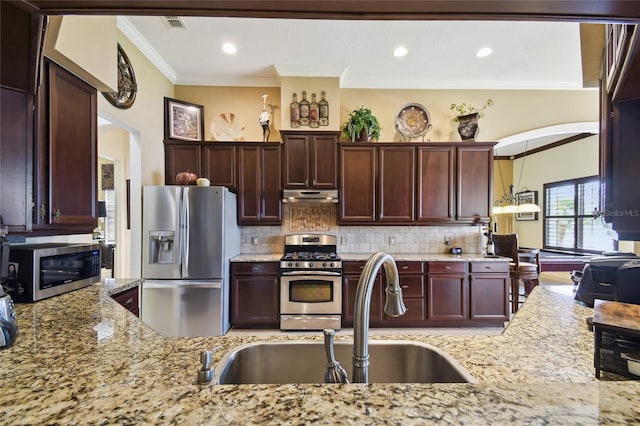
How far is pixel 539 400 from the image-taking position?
0.54 metres

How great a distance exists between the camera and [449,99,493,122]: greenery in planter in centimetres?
407

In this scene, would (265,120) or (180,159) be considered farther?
(265,120)

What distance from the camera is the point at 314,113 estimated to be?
12.7 ft

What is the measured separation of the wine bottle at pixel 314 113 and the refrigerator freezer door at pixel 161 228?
1.89 m

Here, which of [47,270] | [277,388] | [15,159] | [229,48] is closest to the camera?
[277,388]

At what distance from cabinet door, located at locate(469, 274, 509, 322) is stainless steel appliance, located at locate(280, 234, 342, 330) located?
168cm

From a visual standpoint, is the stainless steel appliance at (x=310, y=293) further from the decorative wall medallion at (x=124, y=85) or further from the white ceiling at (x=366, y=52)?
the white ceiling at (x=366, y=52)

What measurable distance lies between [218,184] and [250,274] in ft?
4.13

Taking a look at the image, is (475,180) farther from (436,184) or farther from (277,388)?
(277,388)

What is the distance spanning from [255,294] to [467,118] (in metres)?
3.65

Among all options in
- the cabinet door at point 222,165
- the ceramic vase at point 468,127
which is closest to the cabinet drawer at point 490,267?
the ceramic vase at point 468,127

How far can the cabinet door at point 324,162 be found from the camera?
3.80 m

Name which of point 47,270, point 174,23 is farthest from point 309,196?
point 47,270

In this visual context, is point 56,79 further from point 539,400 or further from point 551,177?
point 551,177
